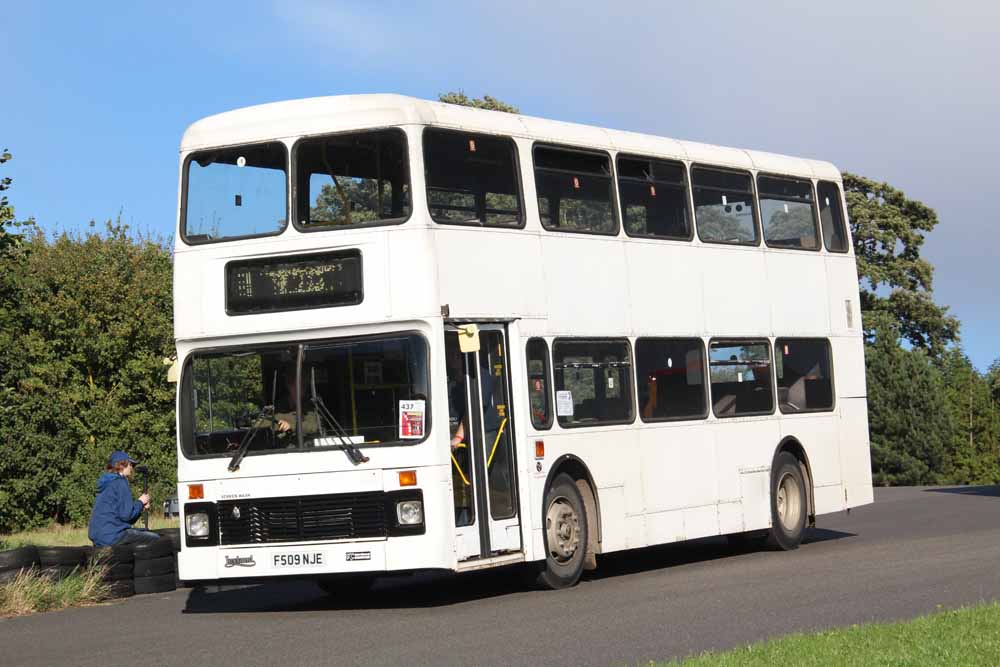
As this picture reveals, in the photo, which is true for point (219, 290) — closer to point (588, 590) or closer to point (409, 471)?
point (409, 471)

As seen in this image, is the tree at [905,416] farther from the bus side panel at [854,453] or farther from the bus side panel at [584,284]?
the bus side panel at [584,284]

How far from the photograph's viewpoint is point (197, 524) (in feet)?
50.9

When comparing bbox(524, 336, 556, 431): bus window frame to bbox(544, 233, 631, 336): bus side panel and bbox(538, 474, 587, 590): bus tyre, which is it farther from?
bbox(538, 474, 587, 590): bus tyre

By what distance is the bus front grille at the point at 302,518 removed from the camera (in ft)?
48.9

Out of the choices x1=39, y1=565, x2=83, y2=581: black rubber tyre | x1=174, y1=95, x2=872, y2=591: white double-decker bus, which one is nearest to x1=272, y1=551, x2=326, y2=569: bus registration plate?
x1=174, y1=95, x2=872, y2=591: white double-decker bus

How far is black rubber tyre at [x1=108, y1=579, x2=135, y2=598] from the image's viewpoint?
59.3 feet

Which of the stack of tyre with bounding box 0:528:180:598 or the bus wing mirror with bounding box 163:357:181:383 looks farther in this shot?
the stack of tyre with bounding box 0:528:180:598

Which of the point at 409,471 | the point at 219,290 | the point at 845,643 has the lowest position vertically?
the point at 845,643

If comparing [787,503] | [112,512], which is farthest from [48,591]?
[787,503]

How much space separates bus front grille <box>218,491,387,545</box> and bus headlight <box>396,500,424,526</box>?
155 millimetres

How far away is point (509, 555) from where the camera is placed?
15.9 m

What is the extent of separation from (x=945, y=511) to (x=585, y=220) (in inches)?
490

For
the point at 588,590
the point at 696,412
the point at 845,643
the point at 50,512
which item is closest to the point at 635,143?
the point at 696,412

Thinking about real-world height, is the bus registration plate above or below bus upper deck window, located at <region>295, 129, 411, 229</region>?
below
